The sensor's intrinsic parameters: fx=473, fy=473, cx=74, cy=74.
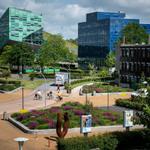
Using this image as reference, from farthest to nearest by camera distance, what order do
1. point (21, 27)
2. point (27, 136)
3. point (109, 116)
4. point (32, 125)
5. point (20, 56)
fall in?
point (21, 27)
point (20, 56)
point (109, 116)
point (32, 125)
point (27, 136)

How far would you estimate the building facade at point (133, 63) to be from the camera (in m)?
92.3

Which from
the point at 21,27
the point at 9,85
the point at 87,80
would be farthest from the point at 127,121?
the point at 21,27

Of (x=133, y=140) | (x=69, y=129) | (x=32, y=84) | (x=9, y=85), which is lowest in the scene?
(x=69, y=129)

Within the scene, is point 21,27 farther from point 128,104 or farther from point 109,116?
point 109,116

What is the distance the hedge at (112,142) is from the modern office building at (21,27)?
472 feet

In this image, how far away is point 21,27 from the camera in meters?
184

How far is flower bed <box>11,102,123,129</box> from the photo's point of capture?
4750cm

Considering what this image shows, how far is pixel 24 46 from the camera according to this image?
129000 millimetres

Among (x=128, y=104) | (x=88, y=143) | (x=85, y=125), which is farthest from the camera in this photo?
(x=128, y=104)

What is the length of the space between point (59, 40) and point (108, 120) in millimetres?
91614

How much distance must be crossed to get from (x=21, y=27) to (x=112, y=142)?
504ft

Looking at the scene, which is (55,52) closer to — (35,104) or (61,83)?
(61,83)

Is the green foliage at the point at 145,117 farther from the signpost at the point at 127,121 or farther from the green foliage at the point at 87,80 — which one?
the green foliage at the point at 87,80

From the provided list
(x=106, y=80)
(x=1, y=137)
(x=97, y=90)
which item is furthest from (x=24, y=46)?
(x=1, y=137)
